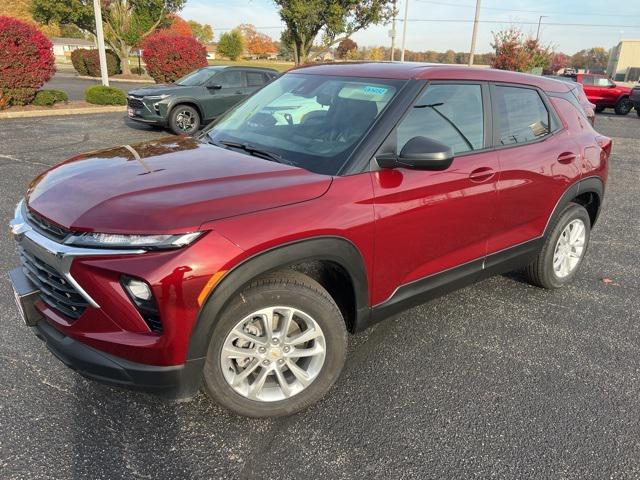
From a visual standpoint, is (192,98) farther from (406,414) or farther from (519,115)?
(406,414)

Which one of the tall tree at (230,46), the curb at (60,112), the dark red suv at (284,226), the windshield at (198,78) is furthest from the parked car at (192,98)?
the tall tree at (230,46)

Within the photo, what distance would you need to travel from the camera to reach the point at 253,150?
9.39ft

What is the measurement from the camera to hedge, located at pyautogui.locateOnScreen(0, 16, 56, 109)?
12609 millimetres

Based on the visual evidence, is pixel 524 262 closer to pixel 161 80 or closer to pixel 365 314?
pixel 365 314

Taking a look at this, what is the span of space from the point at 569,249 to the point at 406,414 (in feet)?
8.05

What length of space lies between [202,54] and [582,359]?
812 inches

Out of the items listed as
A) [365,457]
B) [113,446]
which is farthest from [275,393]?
[113,446]

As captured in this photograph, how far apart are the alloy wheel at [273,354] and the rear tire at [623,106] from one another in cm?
2446

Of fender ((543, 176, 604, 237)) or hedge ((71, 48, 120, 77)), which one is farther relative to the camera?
hedge ((71, 48, 120, 77))

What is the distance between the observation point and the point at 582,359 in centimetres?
315

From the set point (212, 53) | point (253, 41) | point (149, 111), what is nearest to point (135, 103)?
point (149, 111)

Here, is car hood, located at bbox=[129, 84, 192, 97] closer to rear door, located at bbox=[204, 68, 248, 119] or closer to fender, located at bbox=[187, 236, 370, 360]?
rear door, located at bbox=[204, 68, 248, 119]

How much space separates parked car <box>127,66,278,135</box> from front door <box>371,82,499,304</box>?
881 cm

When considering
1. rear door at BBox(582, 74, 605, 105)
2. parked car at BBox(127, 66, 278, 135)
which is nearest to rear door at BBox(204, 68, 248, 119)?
parked car at BBox(127, 66, 278, 135)
